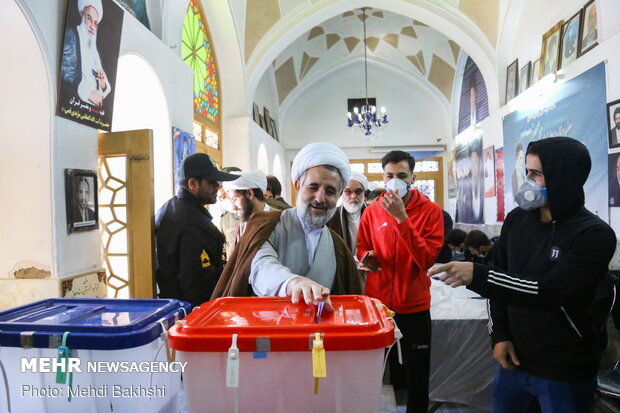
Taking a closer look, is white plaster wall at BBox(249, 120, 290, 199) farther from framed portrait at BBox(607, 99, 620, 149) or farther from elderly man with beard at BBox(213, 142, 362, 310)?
elderly man with beard at BBox(213, 142, 362, 310)

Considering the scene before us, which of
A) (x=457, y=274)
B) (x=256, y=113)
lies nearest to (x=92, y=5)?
(x=457, y=274)

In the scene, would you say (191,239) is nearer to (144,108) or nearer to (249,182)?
(249,182)

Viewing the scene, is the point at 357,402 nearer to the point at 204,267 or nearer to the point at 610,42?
the point at 204,267

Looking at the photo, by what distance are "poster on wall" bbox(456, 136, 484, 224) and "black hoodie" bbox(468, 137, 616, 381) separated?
8.25 m

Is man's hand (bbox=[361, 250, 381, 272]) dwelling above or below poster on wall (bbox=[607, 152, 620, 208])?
below

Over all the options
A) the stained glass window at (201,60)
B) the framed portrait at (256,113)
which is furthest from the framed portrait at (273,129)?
the stained glass window at (201,60)

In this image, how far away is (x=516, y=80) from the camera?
7.15 meters

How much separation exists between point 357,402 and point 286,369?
0.53 feet

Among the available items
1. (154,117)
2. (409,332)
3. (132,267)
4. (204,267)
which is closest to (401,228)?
(409,332)

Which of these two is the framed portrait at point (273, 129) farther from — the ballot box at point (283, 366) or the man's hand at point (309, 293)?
the ballot box at point (283, 366)

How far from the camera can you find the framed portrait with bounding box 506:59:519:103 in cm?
714

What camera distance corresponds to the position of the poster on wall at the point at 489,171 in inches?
328

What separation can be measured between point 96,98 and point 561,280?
3210 mm

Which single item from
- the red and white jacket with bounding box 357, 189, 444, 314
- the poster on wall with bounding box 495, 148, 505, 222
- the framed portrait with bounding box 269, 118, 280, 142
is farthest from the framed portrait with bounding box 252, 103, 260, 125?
the red and white jacket with bounding box 357, 189, 444, 314
